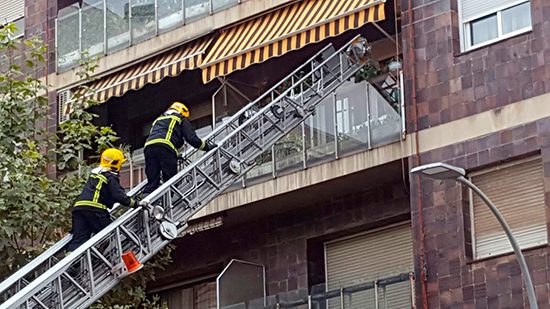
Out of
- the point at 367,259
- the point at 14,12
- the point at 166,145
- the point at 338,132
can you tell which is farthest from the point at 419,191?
the point at 14,12

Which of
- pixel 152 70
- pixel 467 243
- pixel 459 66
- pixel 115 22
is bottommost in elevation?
pixel 467 243

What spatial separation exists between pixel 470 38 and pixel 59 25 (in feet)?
33.8

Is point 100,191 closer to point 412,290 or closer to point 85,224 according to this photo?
point 85,224

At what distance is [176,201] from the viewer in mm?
23078

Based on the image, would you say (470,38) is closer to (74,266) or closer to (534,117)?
(534,117)

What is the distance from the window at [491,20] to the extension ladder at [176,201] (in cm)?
232

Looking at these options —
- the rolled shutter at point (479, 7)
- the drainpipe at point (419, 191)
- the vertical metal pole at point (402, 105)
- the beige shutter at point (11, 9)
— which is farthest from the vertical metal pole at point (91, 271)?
the beige shutter at point (11, 9)

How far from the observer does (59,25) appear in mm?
32969

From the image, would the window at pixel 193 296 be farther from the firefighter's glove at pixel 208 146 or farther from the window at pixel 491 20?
the window at pixel 491 20

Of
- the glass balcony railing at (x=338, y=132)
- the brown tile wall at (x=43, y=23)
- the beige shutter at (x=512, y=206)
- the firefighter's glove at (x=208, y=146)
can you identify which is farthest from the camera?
the brown tile wall at (x=43, y=23)

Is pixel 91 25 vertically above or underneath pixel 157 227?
above

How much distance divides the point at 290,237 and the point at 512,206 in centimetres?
600

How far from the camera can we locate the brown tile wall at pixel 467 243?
24.2 meters

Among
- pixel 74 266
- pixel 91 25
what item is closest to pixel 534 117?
pixel 74 266
